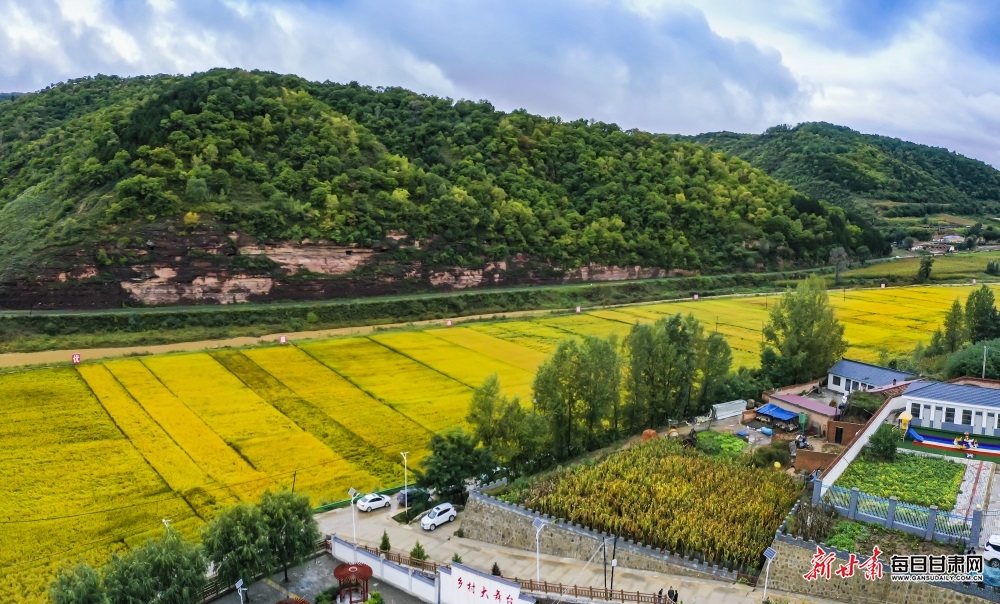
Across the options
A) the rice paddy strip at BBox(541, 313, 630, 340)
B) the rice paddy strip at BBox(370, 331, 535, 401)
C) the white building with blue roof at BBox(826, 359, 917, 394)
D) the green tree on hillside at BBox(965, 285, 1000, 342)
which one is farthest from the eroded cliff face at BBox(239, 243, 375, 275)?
the green tree on hillside at BBox(965, 285, 1000, 342)

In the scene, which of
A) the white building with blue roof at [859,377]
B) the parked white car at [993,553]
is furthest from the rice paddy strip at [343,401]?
the parked white car at [993,553]

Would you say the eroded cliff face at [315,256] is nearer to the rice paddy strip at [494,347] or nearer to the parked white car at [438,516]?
the rice paddy strip at [494,347]

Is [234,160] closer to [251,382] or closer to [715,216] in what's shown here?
[251,382]

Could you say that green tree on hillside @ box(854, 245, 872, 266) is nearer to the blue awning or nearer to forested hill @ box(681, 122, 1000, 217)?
forested hill @ box(681, 122, 1000, 217)

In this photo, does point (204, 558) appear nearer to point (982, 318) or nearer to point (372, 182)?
point (982, 318)

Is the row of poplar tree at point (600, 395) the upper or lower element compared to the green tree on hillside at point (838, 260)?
lower

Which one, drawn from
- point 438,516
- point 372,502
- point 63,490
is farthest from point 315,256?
point 438,516

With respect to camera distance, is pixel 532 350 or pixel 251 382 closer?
pixel 251 382

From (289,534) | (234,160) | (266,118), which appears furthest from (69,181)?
(289,534)
